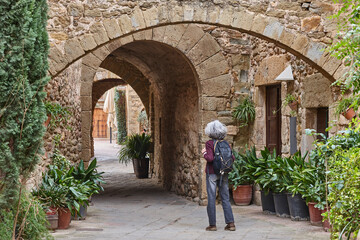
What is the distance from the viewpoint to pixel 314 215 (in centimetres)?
705

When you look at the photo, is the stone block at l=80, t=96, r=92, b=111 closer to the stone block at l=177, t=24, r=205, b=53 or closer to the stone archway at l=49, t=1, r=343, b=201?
the stone archway at l=49, t=1, r=343, b=201

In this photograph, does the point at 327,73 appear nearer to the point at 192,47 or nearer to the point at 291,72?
the point at 291,72

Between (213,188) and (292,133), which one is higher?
(292,133)

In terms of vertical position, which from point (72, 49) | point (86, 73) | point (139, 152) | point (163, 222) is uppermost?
point (86, 73)

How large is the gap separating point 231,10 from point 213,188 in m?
2.13

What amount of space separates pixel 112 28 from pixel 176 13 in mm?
772

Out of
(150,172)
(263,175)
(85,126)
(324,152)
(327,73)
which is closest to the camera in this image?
(324,152)

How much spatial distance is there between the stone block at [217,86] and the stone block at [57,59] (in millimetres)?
3568

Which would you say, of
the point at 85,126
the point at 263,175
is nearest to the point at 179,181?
the point at 85,126

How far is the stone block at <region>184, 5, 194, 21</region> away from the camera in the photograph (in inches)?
275

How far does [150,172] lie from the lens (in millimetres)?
15945

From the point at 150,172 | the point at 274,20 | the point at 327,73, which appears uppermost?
the point at 274,20

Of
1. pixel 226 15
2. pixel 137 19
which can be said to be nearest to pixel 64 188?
pixel 137 19

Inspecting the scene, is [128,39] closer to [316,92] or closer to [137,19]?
[137,19]
